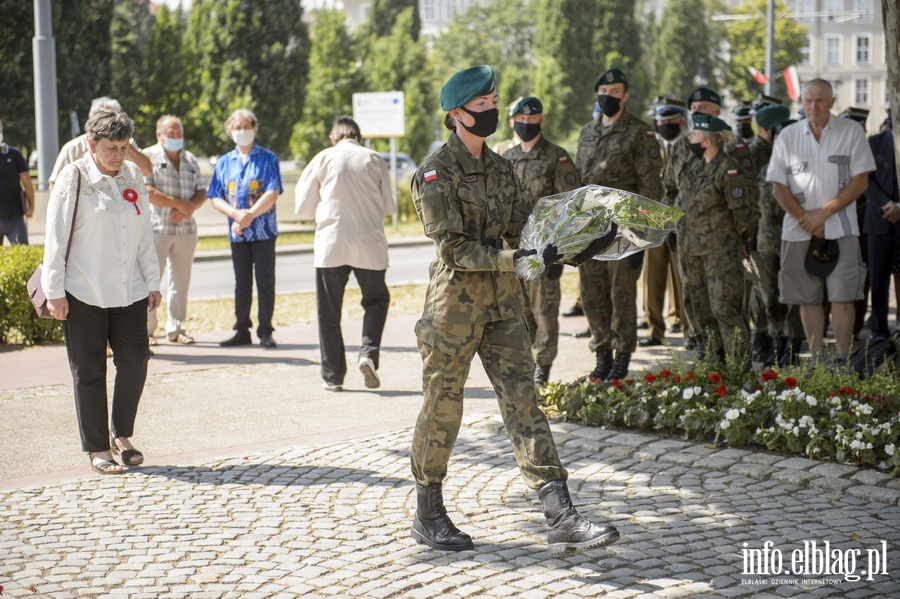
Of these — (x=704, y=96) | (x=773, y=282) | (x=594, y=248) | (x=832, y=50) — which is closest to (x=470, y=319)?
(x=594, y=248)

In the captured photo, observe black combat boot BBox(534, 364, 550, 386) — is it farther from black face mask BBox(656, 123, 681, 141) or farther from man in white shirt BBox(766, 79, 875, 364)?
black face mask BBox(656, 123, 681, 141)

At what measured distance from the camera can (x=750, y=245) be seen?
10.4 m

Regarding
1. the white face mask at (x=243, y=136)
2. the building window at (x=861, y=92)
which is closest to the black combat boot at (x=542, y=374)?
the white face mask at (x=243, y=136)

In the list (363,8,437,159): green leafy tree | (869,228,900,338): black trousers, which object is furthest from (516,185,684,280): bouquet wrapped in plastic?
(363,8,437,159): green leafy tree

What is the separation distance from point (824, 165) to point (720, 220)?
0.94m

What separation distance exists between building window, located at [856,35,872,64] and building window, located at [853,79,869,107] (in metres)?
1.70

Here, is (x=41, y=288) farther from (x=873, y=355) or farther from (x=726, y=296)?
(x=873, y=355)

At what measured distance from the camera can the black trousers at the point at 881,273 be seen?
1074cm

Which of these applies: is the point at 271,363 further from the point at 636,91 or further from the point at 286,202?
the point at 636,91

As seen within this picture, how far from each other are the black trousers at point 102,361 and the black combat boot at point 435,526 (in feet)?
7.72

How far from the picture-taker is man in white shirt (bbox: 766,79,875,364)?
8742mm

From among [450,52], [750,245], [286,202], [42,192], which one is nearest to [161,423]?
[750,245]

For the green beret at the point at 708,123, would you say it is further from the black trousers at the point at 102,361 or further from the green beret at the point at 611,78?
the black trousers at the point at 102,361

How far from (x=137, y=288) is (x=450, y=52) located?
79112 millimetres
